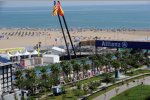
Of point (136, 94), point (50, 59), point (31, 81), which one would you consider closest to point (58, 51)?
point (50, 59)

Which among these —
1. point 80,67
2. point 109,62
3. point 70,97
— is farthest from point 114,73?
point 70,97

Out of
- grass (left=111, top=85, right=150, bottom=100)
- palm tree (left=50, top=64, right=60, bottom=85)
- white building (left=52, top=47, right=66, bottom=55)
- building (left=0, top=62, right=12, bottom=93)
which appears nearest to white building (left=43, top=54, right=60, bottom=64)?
white building (left=52, top=47, right=66, bottom=55)

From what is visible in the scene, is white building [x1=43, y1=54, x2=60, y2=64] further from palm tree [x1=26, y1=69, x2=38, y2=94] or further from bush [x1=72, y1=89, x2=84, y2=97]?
bush [x1=72, y1=89, x2=84, y2=97]

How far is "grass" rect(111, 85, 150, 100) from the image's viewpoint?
1234 inches

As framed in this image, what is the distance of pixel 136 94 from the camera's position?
1287 inches

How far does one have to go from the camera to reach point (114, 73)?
4272cm

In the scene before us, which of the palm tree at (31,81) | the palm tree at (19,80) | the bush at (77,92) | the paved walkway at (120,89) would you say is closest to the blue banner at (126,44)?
the paved walkway at (120,89)

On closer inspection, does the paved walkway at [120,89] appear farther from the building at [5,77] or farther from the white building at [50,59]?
the white building at [50,59]

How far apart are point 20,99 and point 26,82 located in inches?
183

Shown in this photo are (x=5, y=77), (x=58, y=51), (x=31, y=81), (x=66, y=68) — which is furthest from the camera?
(x=58, y=51)

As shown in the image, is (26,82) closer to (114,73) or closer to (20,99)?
(20,99)

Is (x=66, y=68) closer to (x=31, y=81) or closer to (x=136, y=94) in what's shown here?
(x=31, y=81)

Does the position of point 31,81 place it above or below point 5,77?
below

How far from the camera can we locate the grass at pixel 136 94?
103 feet
